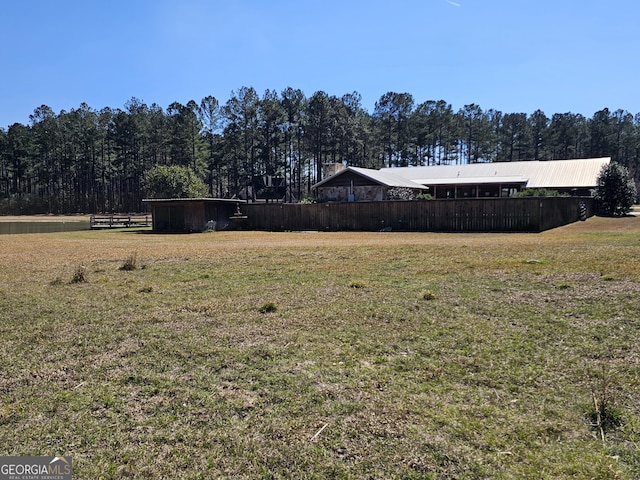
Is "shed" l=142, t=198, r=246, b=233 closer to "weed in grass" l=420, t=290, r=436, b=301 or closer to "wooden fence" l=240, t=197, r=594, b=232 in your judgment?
"wooden fence" l=240, t=197, r=594, b=232

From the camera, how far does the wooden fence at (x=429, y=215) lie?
22625 mm

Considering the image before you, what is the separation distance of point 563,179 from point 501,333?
41.1m

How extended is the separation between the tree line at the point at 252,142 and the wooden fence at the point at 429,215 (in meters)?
34.7

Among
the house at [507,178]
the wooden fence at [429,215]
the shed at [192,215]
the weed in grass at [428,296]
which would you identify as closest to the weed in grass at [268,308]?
the weed in grass at [428,296]

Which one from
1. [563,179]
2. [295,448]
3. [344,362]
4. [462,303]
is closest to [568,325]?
[462,303]

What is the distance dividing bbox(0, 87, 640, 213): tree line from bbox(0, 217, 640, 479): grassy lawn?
58065 mm

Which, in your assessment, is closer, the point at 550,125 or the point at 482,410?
the point at 482,410

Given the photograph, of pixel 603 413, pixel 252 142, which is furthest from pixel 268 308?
pixel 252 142

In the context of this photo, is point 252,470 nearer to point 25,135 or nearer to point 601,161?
point 601,161

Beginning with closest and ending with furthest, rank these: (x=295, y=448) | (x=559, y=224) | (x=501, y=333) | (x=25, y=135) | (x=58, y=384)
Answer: (x=295, y=448)
(x=58, y=384)
(x=501, y=333)
(x=559, y=224)
(x=25, y=135)

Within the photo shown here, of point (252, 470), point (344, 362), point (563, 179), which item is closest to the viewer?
point (252, 470)

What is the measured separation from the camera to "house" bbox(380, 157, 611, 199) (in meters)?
38.3

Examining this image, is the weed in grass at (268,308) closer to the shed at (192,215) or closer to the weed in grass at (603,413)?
the weed in grass at (603,413)

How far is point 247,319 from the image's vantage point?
18.5 ft
